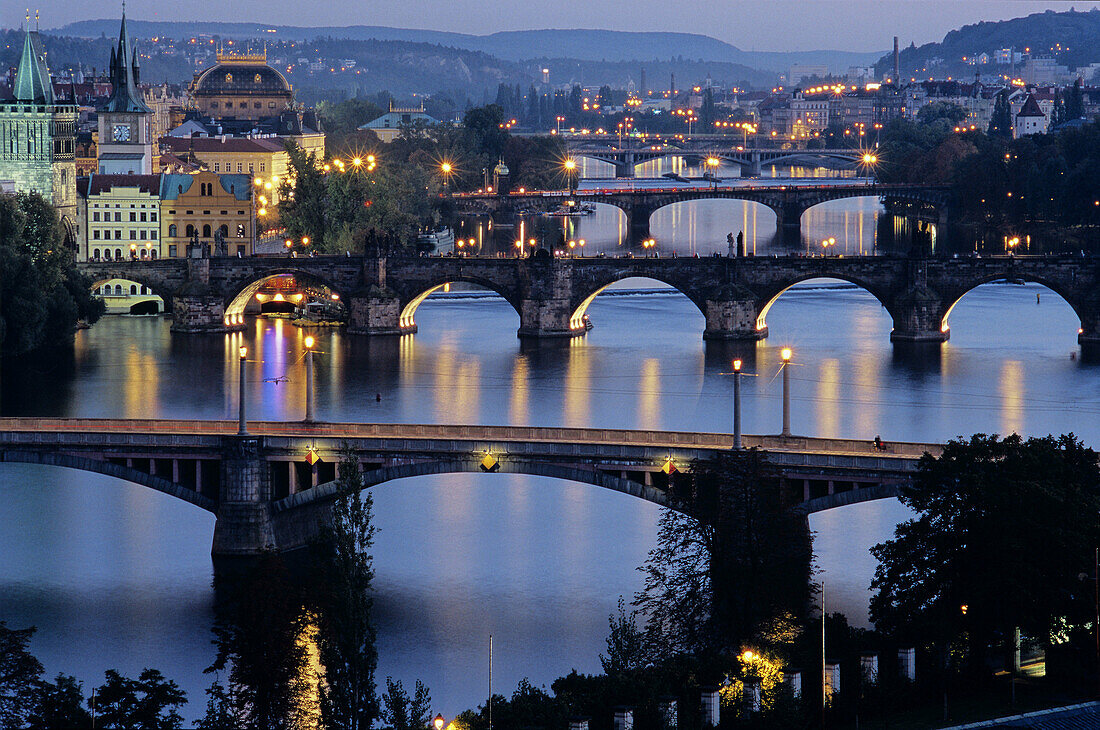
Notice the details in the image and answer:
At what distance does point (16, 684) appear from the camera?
32.7m

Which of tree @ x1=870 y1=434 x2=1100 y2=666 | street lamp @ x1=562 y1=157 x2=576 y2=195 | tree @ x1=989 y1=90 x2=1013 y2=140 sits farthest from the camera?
tree @ x1=989 y1=90 x2=1013 y2=140

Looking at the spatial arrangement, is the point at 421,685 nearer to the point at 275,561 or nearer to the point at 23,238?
the point at 275,561

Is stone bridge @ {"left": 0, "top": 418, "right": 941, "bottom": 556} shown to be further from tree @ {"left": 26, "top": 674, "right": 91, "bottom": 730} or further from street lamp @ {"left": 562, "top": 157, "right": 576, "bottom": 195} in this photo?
street lamp @ {"left": 562, "top": 157, "right": 576, "bottom": 195}

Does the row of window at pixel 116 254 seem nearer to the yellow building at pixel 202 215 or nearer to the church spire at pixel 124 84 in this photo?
the yellow building at pixel 202 215

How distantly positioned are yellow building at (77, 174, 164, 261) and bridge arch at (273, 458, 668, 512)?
170 ft

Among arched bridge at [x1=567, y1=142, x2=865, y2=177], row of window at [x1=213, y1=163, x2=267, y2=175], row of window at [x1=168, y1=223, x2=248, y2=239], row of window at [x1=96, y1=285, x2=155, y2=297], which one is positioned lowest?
row of window at [x1=96, y1=285, x2=155, y2=297]

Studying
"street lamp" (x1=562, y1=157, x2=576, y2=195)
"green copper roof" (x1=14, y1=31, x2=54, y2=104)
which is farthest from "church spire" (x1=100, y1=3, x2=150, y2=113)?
"street lamp" (x1=562, y1=157, x2=576, y2=195)

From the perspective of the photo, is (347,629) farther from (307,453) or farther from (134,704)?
(307,453)

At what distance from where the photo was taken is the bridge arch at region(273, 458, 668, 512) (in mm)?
42438

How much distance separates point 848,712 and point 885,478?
857cm

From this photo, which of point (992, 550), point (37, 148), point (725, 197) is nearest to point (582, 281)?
point (37, 148)

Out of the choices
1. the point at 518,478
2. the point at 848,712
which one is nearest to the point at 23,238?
the point at 518,478

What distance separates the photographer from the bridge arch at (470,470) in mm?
42438

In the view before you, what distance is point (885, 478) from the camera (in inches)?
1625
